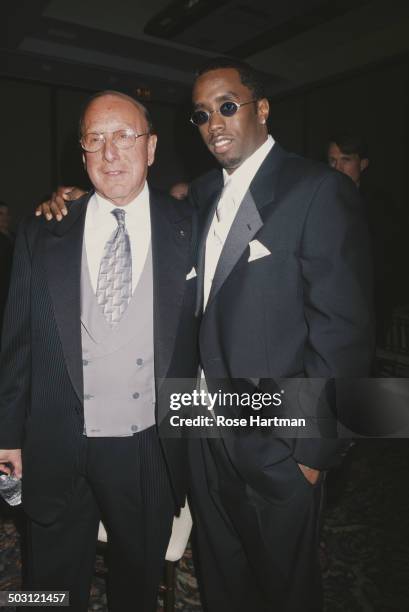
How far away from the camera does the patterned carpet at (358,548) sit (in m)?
2.02

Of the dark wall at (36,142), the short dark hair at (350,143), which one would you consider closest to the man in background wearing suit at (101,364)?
the short dark hair at (350,143)

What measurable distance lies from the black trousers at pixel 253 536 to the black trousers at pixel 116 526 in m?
0.15

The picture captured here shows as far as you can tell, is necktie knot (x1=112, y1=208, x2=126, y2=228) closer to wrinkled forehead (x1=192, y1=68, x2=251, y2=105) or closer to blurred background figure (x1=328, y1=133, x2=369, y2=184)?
wrinkled forehead (x1=192, y1=68, x2=251, y2=105)

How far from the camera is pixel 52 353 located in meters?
1.42

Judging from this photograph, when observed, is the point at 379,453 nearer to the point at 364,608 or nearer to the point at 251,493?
the point at 364,608

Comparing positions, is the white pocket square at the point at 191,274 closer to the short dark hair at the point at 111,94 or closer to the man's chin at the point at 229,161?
the man's chin at the point at 229,161

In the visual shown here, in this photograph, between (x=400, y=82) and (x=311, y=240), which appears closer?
(x=311, y=240)

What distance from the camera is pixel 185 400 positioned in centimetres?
148

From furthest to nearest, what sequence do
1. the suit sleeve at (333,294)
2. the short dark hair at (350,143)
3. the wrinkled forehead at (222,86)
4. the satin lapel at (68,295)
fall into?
the short dark hair at (350,143)
the wrinkled forehead at (222,86)
the satin lapel at (68,295)
the suit sleeve at (333,294)

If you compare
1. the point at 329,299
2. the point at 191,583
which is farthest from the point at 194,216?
the point at 191,583

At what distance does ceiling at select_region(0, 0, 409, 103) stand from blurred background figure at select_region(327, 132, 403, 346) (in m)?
1.97

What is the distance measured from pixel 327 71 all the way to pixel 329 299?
608 cm

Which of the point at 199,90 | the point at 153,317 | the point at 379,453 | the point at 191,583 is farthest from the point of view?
the point at 379,453

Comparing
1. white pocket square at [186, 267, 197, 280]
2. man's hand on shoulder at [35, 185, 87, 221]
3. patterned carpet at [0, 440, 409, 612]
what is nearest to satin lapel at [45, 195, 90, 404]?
man's hand on shoulder at [35, 185, 87, 221]
